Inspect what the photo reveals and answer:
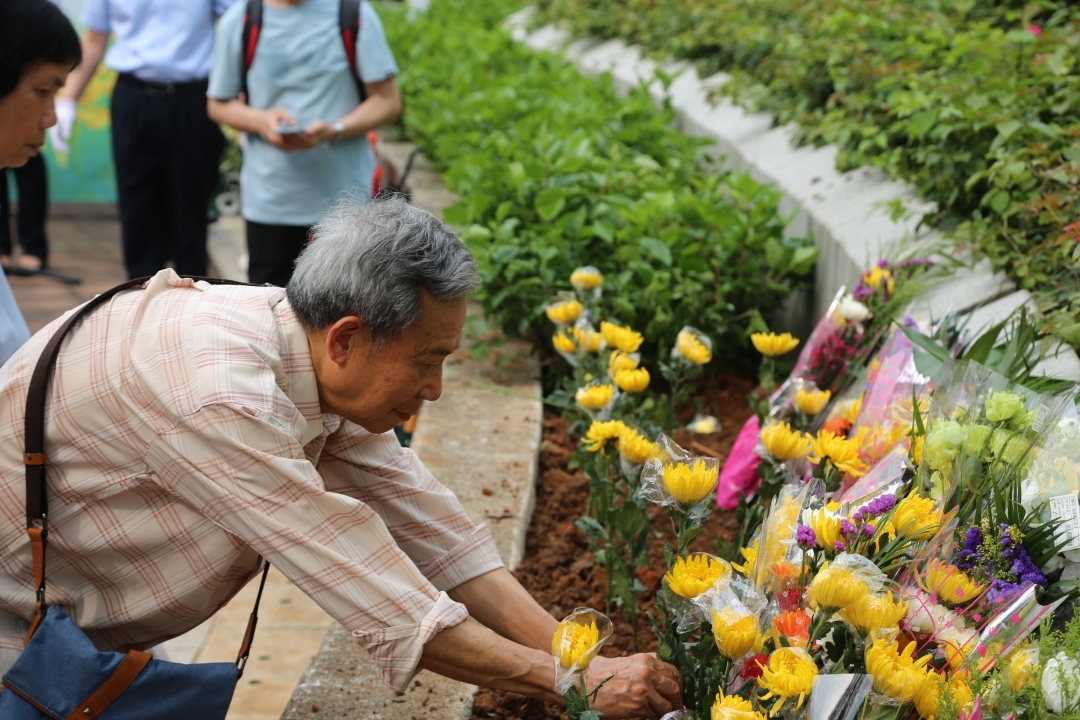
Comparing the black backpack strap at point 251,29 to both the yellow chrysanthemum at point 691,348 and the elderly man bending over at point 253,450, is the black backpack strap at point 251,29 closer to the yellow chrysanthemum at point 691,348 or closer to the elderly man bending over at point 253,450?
the yellow chrysanthemum at point 691,348

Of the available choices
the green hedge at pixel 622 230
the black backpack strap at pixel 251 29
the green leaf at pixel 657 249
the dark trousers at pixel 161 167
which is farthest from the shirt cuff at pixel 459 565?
the dark trousers at pixel 161 167

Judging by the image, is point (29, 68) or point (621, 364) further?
point (621, 364)

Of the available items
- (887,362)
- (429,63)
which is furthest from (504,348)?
(429,63)

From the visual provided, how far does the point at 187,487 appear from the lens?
186 cm

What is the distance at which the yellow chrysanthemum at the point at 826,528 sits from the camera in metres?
1.67

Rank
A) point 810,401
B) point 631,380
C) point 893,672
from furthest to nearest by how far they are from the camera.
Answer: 1. point 631,380
2. point 810,401
3. point 893,672

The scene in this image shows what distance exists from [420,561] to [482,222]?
7.32 feet

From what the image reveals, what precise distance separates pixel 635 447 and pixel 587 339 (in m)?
0.89

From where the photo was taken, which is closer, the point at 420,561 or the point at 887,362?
the point at 420,561

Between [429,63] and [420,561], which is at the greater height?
[420,561]

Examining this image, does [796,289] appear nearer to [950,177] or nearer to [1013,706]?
[950,177]

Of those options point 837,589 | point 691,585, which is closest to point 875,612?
point 837,589

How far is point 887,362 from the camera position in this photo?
2.63 meters

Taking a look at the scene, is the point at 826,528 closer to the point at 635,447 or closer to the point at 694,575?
the point at 694,575
